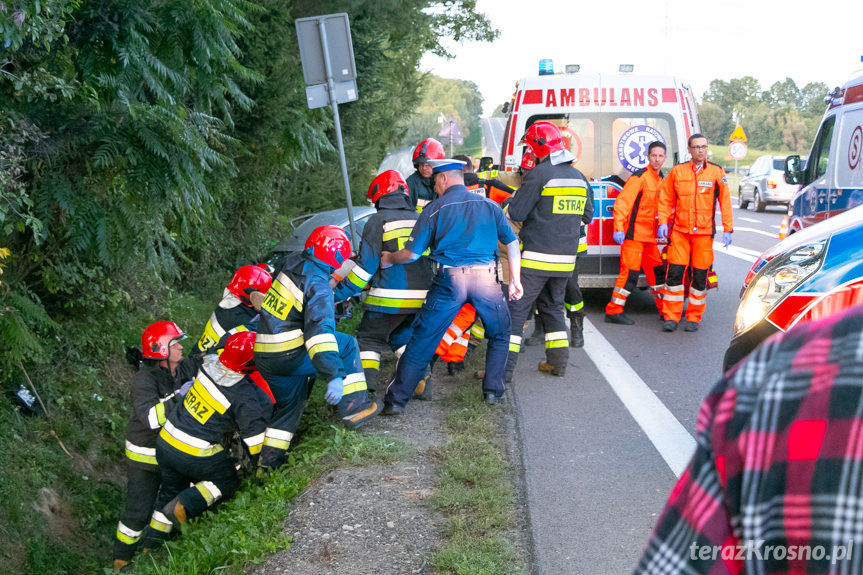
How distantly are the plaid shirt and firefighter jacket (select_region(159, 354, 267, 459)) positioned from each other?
4442 millimetres

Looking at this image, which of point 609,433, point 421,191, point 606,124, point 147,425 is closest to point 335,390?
point 147,425

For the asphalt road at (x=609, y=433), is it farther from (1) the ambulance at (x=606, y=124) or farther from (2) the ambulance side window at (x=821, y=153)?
(2) the ambulance side window at (x=821, y=153)

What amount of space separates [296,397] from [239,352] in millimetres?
496

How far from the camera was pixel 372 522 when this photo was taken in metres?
4.16

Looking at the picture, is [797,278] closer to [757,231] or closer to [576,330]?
[576,330]

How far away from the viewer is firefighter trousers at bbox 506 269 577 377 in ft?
22.4

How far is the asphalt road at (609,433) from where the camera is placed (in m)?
4.00

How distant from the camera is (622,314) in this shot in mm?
9828

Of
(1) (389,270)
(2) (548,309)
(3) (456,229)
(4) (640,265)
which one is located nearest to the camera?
(3) (456,229)

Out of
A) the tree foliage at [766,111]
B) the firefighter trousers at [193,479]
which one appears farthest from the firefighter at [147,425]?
the tree foliage at [766,111]

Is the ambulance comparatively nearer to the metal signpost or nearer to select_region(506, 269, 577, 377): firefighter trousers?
the metal signpost

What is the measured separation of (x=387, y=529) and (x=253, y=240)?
7.90 m

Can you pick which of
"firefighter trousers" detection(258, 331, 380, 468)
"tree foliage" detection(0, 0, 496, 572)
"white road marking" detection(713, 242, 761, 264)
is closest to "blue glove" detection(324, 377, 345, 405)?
"firefighter trousers" detection(258, 331, 380, 468)

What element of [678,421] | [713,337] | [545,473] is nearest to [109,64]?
[545,473]
